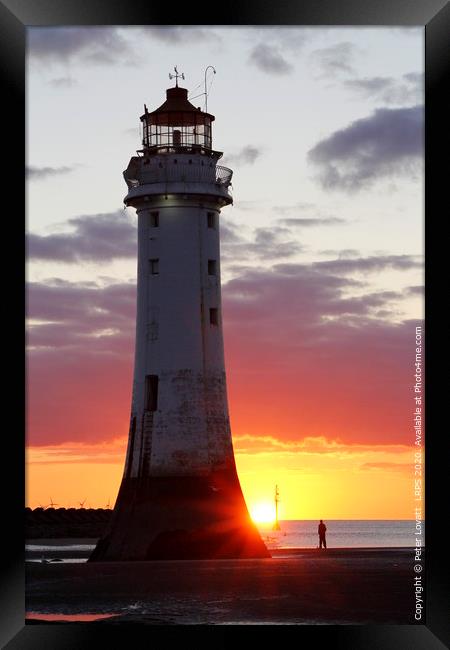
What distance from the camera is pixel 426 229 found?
58.9ft

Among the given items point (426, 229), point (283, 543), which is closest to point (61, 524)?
point (283, 543)

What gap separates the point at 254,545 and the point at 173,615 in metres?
13.4

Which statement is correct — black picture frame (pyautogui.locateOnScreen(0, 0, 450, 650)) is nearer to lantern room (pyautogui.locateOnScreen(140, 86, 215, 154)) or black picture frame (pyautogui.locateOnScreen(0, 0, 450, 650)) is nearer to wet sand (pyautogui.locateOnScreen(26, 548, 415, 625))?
wet sand (pyautogui.locateOnScreen(26, 548, 415, 625))

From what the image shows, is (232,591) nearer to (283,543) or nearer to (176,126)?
(176,126)

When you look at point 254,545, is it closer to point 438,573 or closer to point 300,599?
point 300,599

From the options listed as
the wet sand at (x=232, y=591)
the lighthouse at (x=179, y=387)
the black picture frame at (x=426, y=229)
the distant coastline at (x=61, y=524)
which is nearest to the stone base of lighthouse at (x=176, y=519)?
the lighthouse at (x=179, y=387)

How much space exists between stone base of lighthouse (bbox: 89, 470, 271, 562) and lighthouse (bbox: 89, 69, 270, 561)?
3cm

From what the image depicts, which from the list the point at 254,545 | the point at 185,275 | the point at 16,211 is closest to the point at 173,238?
the point at 185,275

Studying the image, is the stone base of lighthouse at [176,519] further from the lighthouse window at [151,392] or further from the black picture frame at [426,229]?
the black picture frame at [426,229]

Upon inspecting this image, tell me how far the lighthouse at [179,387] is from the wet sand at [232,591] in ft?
3.87

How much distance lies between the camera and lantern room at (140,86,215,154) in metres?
37.2

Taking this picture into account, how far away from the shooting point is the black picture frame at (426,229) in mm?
17641

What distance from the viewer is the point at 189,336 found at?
35.7 meters

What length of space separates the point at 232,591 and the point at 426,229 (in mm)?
11460
